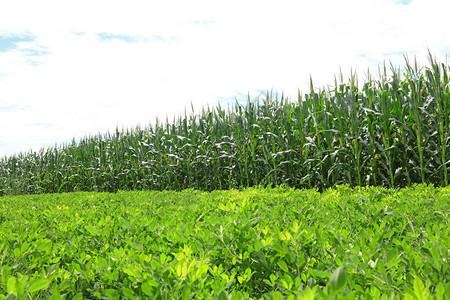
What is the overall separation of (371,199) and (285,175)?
5.02 m

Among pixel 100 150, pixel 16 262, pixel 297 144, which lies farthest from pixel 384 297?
pixel 100 150

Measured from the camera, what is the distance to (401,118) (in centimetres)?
646

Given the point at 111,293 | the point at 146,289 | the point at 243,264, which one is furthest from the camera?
the point at 243,264

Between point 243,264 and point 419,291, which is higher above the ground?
point 419,291

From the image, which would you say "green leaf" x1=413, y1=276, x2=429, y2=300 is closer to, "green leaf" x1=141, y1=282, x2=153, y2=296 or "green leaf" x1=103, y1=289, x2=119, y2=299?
"green leaf" x1=141, y1=282, x2=153, y2=296

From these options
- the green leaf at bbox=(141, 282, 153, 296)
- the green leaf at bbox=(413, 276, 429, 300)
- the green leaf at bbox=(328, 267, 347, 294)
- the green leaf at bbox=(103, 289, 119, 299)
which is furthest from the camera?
the green leaf at bbox=(103, 289, 119, 299)

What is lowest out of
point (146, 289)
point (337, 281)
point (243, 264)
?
point (243, 264)

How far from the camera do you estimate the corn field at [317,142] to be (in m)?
6.32

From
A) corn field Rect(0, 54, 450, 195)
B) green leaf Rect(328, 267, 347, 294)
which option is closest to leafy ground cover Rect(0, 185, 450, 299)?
green leaf Rect(328, 267, 347, 294)

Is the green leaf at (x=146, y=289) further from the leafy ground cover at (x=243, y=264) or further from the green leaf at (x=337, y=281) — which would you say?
the green leaf at (x=337, y=281)

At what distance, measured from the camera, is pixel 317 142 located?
7496mm

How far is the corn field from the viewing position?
632 cm

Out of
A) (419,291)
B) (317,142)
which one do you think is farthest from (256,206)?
(317,142)

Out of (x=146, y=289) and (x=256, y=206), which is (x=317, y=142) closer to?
(x=256, y=206)
